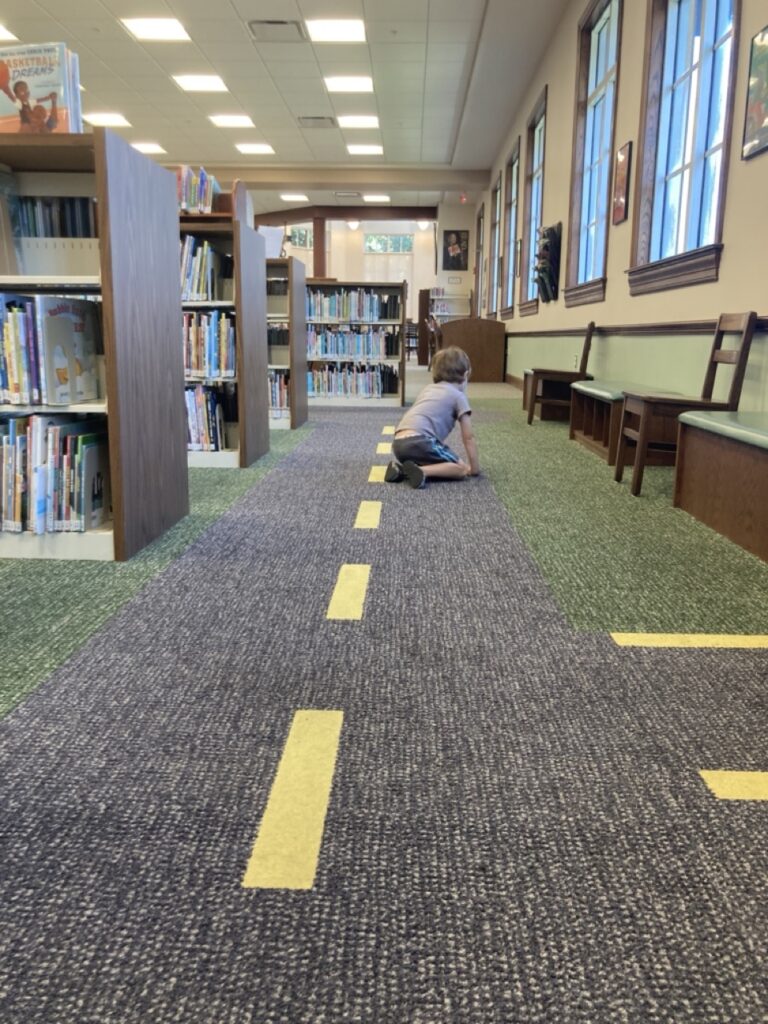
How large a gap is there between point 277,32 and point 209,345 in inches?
229

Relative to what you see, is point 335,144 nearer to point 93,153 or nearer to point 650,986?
point 93,153

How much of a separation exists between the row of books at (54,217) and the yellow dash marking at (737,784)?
8.21 feet

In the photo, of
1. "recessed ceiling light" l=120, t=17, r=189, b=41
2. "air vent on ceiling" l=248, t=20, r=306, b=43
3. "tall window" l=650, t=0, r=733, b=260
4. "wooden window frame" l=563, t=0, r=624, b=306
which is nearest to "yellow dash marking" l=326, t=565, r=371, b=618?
"tall window" l=650, t=0, r=733, b=260

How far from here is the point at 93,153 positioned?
2.38m

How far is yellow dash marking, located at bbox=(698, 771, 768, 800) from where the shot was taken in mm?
1228

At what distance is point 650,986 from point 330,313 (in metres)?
7.01

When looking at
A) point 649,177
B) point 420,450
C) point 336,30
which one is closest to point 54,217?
point 420,450

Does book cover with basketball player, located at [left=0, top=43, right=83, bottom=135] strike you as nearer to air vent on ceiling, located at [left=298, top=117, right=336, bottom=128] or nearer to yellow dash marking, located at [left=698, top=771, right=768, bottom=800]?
yellow dash marking, located at [left=698, top=771, right=768, bottom=800]

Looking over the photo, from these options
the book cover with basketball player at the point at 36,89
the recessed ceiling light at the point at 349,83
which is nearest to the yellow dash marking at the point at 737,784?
the book cover with basketball player at the point at 36,89

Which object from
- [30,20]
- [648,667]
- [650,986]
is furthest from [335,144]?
[650,986]

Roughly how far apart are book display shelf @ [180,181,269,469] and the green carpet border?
114 cm

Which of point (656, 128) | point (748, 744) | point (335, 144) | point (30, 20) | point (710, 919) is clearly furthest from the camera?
point (335, 144)

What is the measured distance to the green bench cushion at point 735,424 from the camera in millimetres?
2512

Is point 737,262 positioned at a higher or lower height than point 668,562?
higher
